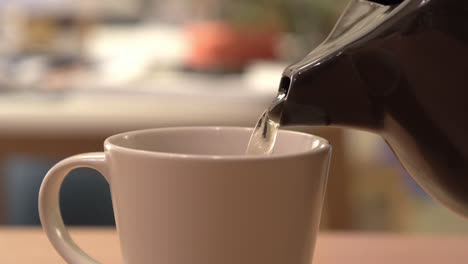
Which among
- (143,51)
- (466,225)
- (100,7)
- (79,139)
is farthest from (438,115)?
(100,7)

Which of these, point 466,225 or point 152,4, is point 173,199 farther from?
point 152,4

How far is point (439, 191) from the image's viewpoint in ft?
1.16

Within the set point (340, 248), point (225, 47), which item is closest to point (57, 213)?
point (340, 248)

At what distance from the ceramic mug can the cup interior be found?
0.12 ft

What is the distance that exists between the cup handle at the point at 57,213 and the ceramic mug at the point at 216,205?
0.13 feet

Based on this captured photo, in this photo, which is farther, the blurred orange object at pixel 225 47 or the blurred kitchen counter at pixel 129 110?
the blurred orange object at pixel 225 47

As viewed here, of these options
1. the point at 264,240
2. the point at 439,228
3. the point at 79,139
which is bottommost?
the point at 439,228

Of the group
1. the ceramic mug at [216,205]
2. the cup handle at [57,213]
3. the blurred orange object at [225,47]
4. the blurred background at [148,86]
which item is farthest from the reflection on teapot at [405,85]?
the blurred orange object at [225,47]

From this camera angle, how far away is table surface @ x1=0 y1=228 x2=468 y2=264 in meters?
0.48

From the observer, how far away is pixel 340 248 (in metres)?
0.51

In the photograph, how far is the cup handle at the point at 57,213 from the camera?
0.40 meters

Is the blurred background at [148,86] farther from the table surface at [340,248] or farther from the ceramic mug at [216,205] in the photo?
the ceramic mug at [216,205]

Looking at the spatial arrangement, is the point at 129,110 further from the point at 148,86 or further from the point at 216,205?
the point at 216,205

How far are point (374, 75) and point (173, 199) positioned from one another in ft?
0.37
